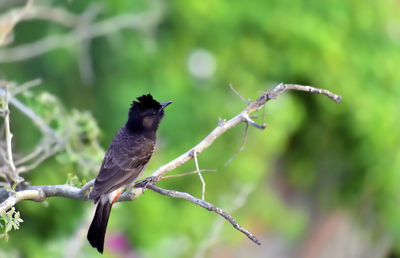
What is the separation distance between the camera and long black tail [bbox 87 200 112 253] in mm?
3412

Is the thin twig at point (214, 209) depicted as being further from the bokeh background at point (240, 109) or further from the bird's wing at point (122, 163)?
the bokeh background at point (240, 109)

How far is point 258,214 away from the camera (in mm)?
8023

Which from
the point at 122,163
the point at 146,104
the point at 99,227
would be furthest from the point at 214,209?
the point at 146,104

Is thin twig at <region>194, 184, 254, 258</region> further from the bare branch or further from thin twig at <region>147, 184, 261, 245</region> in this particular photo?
the bare branch

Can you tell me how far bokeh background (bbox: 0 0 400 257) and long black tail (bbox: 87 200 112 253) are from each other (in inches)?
96.8

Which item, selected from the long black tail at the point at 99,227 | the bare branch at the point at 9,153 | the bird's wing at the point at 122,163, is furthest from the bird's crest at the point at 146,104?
the bare branch at the point at 9,153

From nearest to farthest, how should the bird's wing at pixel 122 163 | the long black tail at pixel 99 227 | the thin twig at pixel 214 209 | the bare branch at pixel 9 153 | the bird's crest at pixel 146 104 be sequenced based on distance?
the thin twig at pixel 214 209 < the bare branch at pixel 9 153 < the long black tail at pixel 99 227 < the bird's wing at pixel 122 163 < the bird's crest at pixel 146 104

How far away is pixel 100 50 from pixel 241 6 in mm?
1739

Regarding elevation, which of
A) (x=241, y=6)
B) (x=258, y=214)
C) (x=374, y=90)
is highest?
(x=241, y=6)

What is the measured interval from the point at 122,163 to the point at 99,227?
52cm

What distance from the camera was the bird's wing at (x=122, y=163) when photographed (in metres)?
3.52

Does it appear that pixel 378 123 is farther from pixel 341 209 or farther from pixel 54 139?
pixel 54 139

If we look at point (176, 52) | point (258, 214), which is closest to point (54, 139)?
point (176, 52)

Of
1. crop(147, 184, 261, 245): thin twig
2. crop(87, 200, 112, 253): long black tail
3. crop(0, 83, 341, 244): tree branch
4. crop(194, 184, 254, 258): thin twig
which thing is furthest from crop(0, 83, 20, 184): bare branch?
crop(194, 184, 254, 258): thin twig
